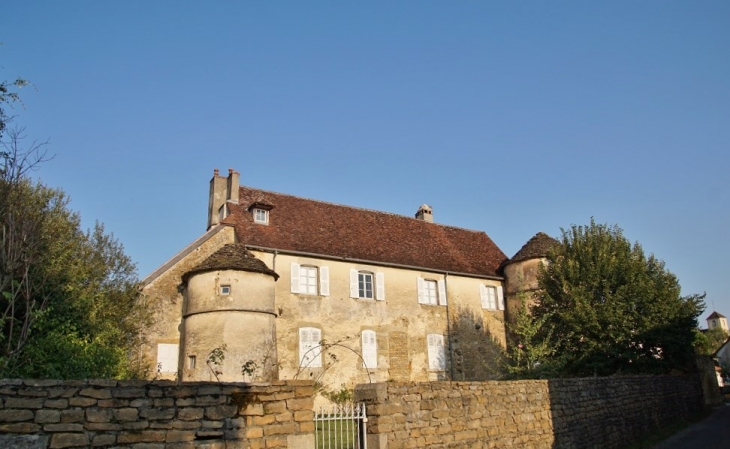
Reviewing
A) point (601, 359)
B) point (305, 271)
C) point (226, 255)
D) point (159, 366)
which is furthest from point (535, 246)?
point (159, 366)

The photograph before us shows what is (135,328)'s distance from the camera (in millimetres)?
17250

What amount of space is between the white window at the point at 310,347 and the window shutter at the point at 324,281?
56.9 inches

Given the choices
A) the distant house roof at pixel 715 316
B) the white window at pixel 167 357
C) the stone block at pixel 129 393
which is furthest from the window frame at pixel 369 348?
the distant house roof at pixel 715 316

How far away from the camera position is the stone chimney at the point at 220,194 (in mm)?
21655

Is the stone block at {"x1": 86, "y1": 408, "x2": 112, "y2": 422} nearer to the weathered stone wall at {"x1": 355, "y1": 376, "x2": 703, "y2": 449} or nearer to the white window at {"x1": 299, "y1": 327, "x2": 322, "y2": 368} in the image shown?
the weathered stone wall at {"x1": 355, "y1": 376, "x2": 703, "y2": 449}

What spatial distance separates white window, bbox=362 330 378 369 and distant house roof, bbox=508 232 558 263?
340 inches

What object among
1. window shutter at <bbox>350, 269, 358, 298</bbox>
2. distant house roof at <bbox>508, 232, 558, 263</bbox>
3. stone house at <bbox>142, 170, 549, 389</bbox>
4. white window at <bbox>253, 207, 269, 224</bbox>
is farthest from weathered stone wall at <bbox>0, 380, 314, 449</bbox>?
distant house roof at <bbox>508, 232, 558, 263</bbox>

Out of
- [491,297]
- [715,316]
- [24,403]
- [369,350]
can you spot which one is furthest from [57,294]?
[715,316]

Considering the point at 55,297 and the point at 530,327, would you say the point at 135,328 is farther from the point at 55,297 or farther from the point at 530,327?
the point at 530,327

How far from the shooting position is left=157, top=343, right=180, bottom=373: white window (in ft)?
57.2

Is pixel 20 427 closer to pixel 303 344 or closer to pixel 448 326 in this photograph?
pixel 303 344

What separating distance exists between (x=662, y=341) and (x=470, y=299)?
25.3ft

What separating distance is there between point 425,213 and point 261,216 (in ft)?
33.9

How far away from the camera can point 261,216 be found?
21156mm
